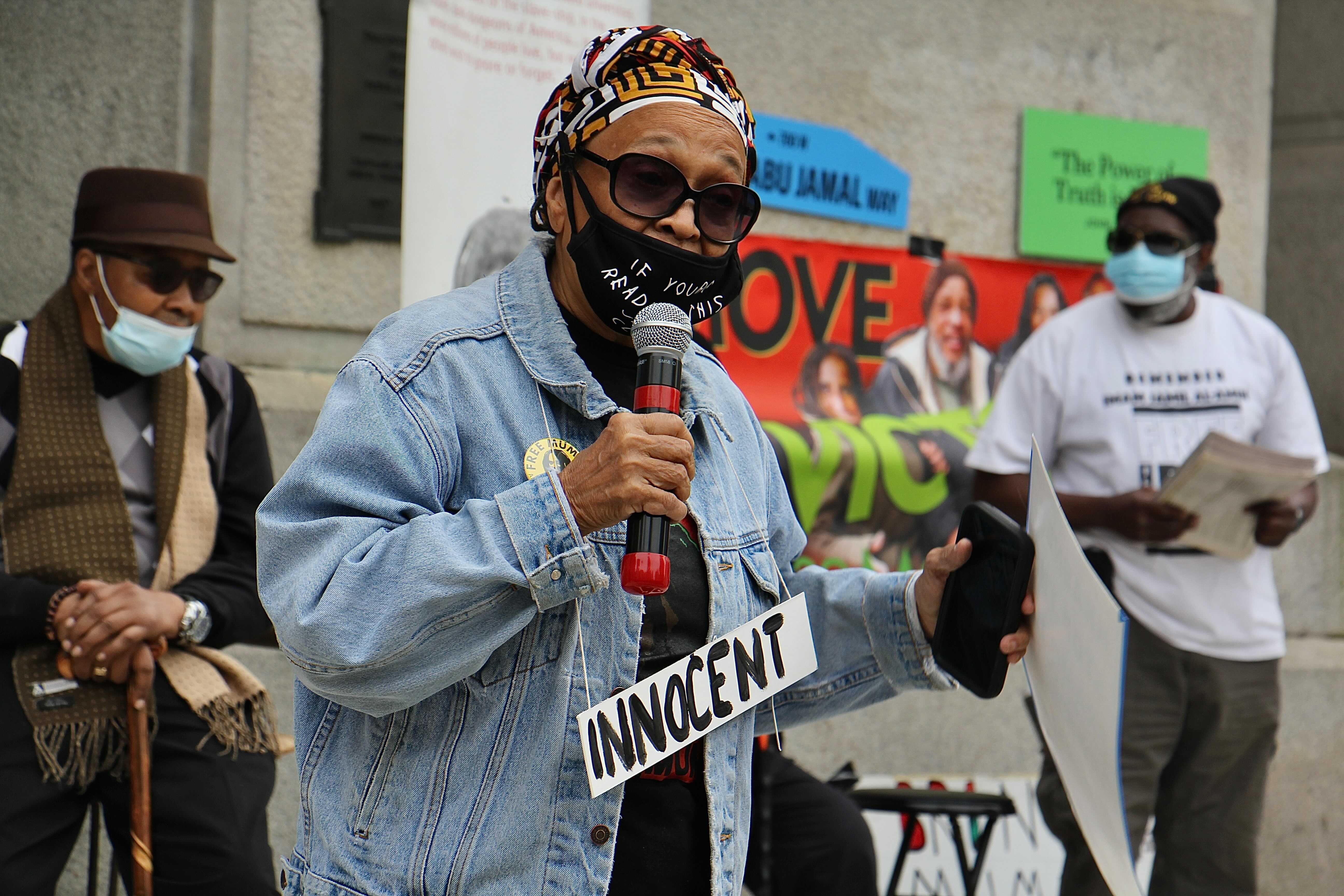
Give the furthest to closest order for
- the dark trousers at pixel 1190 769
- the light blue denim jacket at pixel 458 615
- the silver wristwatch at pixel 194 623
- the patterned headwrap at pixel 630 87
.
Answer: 1. the dark trousers at pixel 1190 769
2. the silver wristwatch at pixel 194 623
3. the patterned headwrap at pixel 630 87
4. the light blue denim jacket at pixel 458 615

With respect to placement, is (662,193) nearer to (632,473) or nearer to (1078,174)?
(632,473)

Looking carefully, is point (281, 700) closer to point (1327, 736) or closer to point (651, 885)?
point (651, 885)

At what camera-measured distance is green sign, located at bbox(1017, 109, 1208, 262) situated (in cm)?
608

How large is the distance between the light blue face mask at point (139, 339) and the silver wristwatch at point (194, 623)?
0.61 m

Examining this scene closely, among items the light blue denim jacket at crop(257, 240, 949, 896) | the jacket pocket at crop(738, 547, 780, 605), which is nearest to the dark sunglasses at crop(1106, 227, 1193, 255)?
the jacket pocket at crop(738, 547, 780, 605)

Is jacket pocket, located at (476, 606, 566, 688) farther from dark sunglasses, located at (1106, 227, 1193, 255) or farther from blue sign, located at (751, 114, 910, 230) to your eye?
blue sign, located at (751, 114, 910, 230)

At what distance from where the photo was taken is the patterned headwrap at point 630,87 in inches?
77.6

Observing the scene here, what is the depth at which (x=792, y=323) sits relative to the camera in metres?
5.52

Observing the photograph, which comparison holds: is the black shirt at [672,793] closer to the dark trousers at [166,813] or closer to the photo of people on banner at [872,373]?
the dark trousers at [166,813]

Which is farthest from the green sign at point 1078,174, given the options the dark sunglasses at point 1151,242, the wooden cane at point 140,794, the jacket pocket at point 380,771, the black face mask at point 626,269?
the jacket pocket at point 380,771

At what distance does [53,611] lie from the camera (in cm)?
323

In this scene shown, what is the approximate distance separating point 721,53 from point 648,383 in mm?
3884

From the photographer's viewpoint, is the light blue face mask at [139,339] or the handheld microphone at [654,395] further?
the light blue face mask at [139,339]

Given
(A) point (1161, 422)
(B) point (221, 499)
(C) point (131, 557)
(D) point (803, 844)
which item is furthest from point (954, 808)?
(C) point (131, 557)
